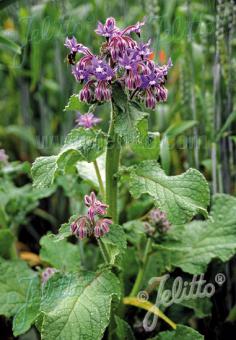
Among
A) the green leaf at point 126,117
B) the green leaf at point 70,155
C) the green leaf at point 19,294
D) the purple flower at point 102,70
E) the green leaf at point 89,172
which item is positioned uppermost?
the purple flower at point 102,70

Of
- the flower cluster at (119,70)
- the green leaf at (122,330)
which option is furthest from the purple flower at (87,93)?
the green leaf at (122,330)

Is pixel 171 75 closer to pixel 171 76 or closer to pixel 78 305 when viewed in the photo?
pixel 171 76

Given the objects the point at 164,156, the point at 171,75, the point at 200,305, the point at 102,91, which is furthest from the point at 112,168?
the point at 171,75

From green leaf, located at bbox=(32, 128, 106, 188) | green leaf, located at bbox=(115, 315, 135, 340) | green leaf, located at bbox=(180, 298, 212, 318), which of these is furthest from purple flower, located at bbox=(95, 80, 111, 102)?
green leaf, located at bbox=(180, 298, 212, 318)

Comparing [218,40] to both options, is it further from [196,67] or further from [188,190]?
[188,190]

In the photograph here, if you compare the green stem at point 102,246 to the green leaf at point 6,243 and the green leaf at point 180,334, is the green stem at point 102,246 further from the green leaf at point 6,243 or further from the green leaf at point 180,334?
the green leaf at point 6,243
